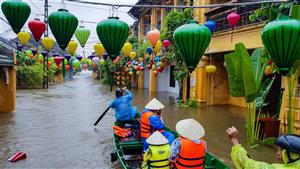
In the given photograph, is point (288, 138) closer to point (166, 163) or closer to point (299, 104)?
point (166, 163)

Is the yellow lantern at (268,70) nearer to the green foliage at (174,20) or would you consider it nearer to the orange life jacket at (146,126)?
the orange life jacket at (146,126)

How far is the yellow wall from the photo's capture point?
13.6 m

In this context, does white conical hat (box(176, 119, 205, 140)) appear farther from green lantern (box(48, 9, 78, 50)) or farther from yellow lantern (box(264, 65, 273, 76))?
yellow lantern (box(264, 65, 273, 76))

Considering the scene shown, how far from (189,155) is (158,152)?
0.57 meters

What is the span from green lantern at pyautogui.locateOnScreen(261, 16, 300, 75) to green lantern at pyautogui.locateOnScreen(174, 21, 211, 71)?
90 centimetres

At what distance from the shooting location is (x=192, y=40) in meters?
3.96

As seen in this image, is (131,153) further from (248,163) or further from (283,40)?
(283,40)

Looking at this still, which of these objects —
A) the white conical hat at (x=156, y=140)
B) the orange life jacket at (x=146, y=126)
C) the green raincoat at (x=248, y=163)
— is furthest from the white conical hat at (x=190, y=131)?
the orange life jacket at (x=146, y=126)

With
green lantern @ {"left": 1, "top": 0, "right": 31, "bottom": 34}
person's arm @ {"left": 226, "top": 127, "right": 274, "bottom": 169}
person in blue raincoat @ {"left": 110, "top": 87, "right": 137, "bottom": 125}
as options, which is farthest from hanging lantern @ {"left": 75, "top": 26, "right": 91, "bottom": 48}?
person's arm @ {"left": 226, "top": 127, "right": 274, "bottom": 169}

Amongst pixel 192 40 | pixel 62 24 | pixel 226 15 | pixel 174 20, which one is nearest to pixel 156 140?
pixel 192 40

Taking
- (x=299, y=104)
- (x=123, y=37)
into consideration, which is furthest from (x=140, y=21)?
(x=123, y=37)

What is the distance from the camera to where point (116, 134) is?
8023 mm

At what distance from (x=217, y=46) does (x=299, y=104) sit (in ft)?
19.5

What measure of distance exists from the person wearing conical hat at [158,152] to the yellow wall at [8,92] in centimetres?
1090
